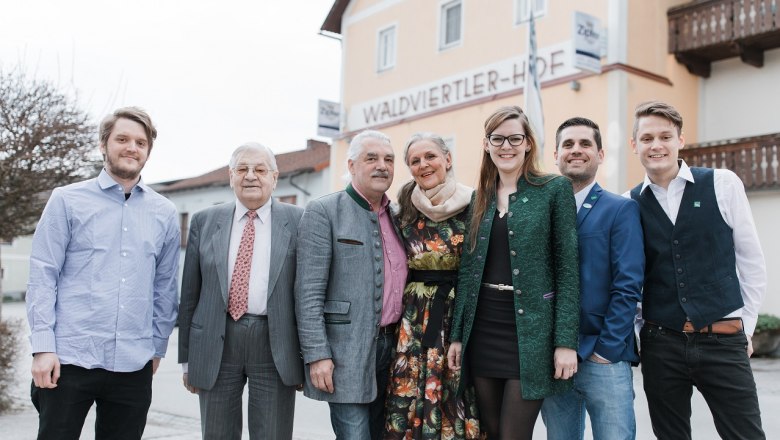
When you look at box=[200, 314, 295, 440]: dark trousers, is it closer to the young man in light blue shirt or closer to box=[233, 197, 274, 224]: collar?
the young man in light blue shirt

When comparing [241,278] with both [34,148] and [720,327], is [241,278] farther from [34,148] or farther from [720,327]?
[34,148]

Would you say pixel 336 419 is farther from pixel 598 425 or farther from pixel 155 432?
pixel 155 432

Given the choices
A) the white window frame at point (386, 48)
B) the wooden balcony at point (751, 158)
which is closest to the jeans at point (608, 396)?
the wooden balcony at point (751, 158)

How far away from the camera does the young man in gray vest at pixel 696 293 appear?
10.7ft

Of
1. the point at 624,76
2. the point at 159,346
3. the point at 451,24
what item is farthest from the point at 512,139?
the point at 451,24

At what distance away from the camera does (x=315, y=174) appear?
2544cm

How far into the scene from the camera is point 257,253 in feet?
12.2

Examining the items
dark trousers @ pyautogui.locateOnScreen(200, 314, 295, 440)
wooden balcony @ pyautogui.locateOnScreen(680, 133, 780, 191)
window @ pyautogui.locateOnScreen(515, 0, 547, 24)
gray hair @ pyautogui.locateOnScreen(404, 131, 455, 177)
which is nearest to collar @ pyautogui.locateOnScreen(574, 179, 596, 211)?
gray hair @ pyautogui.locateOnScreen(404, 131, 455, 177)

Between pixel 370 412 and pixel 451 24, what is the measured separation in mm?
14441

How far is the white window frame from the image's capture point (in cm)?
1836

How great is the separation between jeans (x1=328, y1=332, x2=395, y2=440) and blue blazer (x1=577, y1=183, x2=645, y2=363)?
942mm

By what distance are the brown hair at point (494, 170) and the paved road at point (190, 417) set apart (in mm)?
3442

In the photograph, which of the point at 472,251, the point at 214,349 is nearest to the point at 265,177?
the point at 214,349

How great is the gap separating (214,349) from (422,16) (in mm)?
15072
